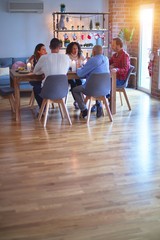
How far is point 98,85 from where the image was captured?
5164mm

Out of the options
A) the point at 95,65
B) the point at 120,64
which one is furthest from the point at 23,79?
the point at 120,64

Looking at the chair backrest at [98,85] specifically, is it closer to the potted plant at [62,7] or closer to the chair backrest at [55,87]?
the chair backrest at [55,87]

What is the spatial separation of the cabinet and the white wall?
0.19 meters

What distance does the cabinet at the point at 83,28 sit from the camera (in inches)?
313

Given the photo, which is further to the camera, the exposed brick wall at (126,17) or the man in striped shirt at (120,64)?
the exposed brick wall at (126,17)

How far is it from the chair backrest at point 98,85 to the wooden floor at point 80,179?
447 mm

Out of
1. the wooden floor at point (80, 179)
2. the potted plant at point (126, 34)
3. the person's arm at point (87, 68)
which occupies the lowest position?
the wooden floor at point (80, 179)

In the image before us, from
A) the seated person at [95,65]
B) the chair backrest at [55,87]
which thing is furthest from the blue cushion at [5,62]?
the chair backrest at [55,87]

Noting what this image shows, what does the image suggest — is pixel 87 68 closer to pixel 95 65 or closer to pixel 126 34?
pixel 95 65

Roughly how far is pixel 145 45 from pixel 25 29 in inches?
104

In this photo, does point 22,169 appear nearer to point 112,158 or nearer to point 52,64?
point 112,158

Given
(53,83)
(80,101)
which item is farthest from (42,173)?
(80,101)

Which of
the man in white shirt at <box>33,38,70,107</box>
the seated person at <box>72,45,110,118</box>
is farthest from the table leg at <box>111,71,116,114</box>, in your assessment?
the man in white shirt at <box>33,38,70,107</box>

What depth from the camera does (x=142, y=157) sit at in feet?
12.8
